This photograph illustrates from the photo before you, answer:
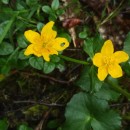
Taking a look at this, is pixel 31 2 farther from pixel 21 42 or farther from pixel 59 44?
pixel 59 44

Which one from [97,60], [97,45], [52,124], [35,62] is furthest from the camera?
[52,124]

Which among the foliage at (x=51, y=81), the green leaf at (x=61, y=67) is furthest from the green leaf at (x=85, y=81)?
the green leaf at (x=61, y=67)

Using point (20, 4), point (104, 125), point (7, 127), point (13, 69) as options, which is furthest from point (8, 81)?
point (104, 125)

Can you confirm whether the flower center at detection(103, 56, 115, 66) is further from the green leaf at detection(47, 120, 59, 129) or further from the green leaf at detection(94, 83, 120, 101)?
the green leaf at detection(47, 120, 59, 129)

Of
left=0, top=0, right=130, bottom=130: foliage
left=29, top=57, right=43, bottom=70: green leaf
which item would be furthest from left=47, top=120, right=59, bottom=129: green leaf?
left=29, top=57, right=43, bottom=70: green leaf

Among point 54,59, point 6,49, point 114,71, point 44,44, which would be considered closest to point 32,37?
point 44,44

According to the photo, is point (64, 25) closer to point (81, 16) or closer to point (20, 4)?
point (81, 16)

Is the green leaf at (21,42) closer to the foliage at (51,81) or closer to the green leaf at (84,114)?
the foliage at (51,81)
